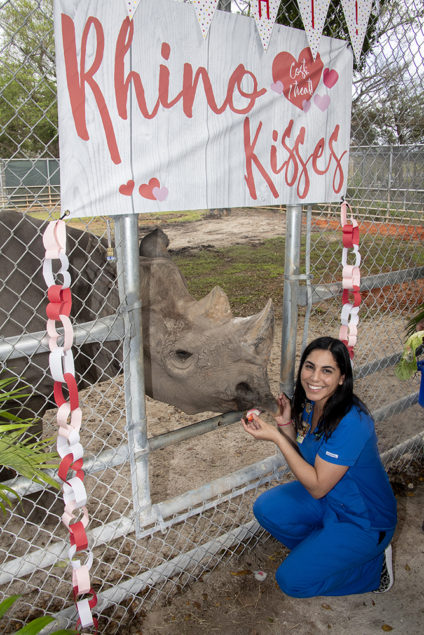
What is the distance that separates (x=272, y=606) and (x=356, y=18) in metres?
2.88

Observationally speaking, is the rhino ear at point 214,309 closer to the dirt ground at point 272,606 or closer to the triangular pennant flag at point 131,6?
the dirt ground at point 272,606

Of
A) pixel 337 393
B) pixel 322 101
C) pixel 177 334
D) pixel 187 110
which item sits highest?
pixel 322 101

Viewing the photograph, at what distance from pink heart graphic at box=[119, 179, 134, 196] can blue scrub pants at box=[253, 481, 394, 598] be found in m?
1.77

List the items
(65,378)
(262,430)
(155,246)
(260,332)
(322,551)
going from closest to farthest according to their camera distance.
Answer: (65,378), (262,430), (322,551), (260,332), (155,246)

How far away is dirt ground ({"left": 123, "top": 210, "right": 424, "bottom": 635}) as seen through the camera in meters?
2.45

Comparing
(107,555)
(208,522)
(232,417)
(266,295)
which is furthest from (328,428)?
(266,295)

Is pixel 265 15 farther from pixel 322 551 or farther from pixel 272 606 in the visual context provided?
pixel 272 606

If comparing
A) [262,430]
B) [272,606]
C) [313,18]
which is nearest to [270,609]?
[272,606]

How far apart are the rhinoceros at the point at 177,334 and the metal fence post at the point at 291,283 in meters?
0.12

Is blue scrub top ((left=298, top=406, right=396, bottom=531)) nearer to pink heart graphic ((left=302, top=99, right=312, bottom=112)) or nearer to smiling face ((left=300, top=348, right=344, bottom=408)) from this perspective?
smiling face ((left=300, top=348, right=344, bottom=408))

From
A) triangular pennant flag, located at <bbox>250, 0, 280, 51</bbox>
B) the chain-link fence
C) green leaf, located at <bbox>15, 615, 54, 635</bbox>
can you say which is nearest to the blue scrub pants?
the chain-link fence

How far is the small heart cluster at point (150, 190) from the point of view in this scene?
6.14 feet

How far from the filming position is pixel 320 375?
2.37 meters

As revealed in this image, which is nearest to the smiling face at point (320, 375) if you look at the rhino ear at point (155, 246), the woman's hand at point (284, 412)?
the woman's hand at point (284, 412)
